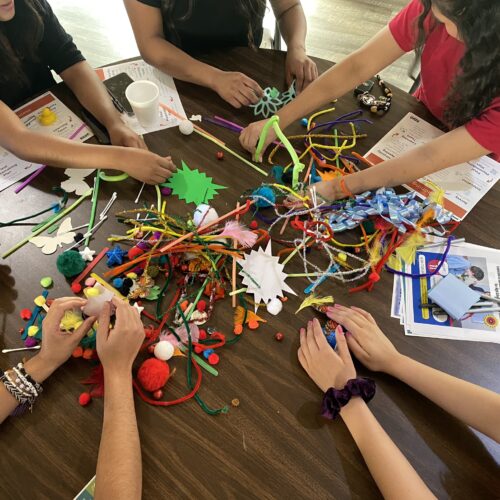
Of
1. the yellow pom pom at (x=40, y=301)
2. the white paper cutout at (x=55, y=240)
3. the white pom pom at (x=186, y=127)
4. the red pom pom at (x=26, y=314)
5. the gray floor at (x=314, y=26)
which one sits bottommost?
the gray floor at (x=314, y=26)

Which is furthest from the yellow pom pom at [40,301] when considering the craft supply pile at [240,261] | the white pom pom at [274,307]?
the white pom pom at [274,307]

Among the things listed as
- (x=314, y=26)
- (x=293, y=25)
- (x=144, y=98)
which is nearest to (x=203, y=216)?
(x=144, y=98)

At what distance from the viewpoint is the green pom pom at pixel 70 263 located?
0.90 metres

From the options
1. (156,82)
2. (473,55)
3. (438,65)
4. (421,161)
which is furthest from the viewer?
(156,82)

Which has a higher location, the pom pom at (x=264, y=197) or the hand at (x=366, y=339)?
the pom pom at (x=264, y=197)

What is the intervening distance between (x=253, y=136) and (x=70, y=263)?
0.58 m

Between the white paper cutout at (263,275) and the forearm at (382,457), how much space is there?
0.29 metres

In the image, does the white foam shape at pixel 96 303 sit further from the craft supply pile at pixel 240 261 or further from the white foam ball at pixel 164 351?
the white foam ball at pixel 164 351

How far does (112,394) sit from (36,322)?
258mm

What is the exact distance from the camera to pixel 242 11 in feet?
4.36

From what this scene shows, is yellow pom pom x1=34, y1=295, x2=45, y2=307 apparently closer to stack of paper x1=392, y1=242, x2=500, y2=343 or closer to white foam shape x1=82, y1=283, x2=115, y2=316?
white foam shape x1=82, y1=283, x2=115, y2=316

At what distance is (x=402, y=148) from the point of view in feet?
3.77

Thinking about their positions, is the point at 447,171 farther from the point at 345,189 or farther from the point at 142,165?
the point at 142,165

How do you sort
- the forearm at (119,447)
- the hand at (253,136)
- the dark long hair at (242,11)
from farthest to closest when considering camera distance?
1. the dark long hair at (242,11)
2. the hand at (253,136)
3. the forearm at (119,447)
